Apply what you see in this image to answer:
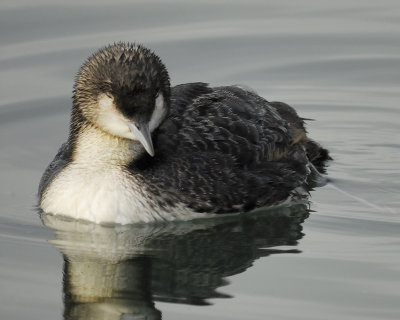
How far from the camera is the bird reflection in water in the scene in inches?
396

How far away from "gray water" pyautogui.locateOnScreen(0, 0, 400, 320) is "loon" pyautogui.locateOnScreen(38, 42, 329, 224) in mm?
233

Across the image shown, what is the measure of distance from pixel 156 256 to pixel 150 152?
3.29 ft

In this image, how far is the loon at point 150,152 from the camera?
1091 cm

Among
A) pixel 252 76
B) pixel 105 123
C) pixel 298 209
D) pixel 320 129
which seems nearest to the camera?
pixel 105 123

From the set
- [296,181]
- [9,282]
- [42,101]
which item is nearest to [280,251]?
[296,181]

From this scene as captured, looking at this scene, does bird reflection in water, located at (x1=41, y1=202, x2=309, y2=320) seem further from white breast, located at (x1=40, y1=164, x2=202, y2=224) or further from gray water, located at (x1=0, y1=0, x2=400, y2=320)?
white breast, located at (x1=40, y1=164, x2=202, y2=224)

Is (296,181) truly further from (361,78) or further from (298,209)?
(361,78)

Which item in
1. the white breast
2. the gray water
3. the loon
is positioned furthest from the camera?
the white breast

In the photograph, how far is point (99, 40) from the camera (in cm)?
1577

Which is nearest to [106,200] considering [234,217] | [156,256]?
[156,256]

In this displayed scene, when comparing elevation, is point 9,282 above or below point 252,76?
below

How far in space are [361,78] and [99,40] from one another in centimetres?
345

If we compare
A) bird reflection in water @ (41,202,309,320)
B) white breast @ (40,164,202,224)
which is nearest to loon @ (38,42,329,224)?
white breast @ (40,164,202,224)

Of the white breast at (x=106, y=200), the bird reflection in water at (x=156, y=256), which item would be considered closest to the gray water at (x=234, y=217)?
the bird reflection in water at (x=156, y=256)
